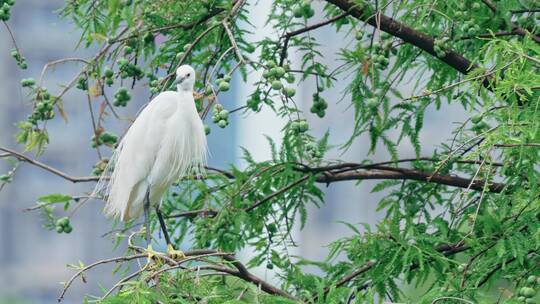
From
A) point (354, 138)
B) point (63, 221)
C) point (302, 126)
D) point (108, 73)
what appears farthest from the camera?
point (354, 138)

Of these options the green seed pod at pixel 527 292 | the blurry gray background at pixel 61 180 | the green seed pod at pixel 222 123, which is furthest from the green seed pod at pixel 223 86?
the blurry gray background at pixel 61 180

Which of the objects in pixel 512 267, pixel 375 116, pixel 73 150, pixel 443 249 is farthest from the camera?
pixel 73 150

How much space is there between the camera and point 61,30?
189ft

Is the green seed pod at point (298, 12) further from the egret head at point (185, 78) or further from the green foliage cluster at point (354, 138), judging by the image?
the egret head at point (185, 78)

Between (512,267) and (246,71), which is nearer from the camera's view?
(512,267)

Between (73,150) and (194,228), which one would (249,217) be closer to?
(194,228)

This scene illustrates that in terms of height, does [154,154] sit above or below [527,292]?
above

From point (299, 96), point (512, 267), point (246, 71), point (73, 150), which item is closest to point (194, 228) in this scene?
point (246, 71)

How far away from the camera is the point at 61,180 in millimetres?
52781

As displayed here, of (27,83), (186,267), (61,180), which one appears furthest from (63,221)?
(61,180)

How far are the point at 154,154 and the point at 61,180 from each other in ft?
157

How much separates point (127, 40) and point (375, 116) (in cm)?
104

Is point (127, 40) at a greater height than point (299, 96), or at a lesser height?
lesser

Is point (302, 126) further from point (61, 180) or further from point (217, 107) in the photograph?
point (61, 180)
